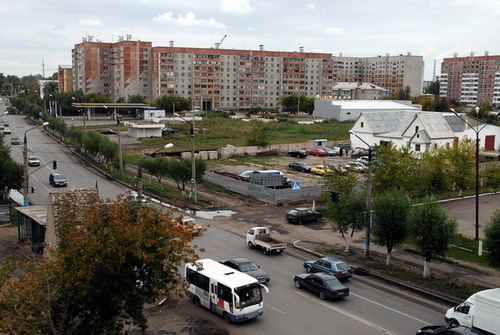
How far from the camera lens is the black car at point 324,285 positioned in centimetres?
2047

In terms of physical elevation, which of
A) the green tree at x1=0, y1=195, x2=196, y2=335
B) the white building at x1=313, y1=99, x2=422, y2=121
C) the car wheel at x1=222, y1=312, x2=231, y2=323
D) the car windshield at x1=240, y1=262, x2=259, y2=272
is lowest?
the car wheel at x1=222, y1=312, x2=231, y2=323

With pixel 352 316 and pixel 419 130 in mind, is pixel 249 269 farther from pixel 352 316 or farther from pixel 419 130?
pixel 419 130

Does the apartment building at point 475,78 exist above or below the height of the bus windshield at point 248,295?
above

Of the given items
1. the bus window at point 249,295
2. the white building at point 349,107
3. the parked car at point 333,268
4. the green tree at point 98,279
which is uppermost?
the white building at point 349,107

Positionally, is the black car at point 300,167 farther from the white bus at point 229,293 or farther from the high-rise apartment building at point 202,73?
the high-rise apartment building at point 202,73

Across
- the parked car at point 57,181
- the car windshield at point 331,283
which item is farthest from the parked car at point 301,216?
the parked car at point 57,181

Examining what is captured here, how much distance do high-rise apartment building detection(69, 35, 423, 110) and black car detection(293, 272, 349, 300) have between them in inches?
4472

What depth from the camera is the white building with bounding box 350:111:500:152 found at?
60.2m

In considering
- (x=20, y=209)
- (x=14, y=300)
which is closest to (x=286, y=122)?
(x=20, y=209)

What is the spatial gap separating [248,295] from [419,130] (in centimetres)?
4759

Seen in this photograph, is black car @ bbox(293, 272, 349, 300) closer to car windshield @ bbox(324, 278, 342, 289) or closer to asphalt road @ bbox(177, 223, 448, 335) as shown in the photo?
car windshield @ bbox(324, 278, 342, 289)

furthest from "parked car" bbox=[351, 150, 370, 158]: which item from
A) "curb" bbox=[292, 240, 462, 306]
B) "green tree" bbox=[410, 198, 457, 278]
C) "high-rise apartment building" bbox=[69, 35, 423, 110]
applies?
"high-rise apartment building" bbox=[69, 35, 423, 110]

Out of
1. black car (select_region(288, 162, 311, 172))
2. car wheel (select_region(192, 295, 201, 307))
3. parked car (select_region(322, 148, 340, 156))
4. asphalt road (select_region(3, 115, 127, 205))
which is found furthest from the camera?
parked car (select_region(322, 148, 340, 156))

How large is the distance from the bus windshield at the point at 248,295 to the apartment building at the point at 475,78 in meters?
177
